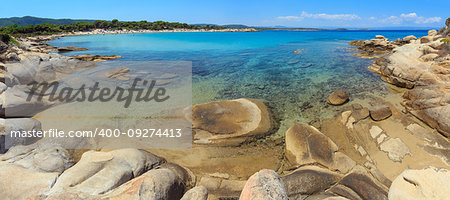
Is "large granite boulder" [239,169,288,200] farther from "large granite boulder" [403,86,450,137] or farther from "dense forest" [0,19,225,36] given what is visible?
"dense forest" [0,19,225,36]

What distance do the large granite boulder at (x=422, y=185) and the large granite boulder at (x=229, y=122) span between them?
4.68 meters

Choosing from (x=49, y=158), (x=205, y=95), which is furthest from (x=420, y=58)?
(x=49, y=158)

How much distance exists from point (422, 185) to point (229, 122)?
616 centimetres

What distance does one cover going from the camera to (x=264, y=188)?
387 centimetres

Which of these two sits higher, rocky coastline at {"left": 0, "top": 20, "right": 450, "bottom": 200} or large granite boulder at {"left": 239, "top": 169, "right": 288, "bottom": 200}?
large granite boulder at {"left": 239, "top": 169, "right": 288, "bottom": 200}

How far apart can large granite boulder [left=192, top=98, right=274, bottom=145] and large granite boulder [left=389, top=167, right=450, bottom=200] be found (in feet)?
15.3

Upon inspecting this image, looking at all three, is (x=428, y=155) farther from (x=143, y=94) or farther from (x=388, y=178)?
(x=143, y=94)

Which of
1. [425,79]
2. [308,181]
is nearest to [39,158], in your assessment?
[308,181]

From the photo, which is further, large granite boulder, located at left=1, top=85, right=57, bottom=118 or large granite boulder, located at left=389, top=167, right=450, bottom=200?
large granite boulder, located at left=1, top=85, right=57, bottom=118

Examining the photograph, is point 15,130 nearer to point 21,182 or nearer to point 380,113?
point 21,182

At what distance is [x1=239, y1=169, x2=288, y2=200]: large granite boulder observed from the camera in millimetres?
3758

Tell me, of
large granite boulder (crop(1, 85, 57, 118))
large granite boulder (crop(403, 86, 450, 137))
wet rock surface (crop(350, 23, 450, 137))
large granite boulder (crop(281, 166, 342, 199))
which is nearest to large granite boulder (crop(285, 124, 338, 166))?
large granite boulder (crop(281, 166, 342, 199))

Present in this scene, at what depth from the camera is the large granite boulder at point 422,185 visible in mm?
3891

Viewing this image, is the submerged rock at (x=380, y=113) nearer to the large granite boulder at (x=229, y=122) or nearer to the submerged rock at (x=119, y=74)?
the large granite boulder at (x=229, y=122)
